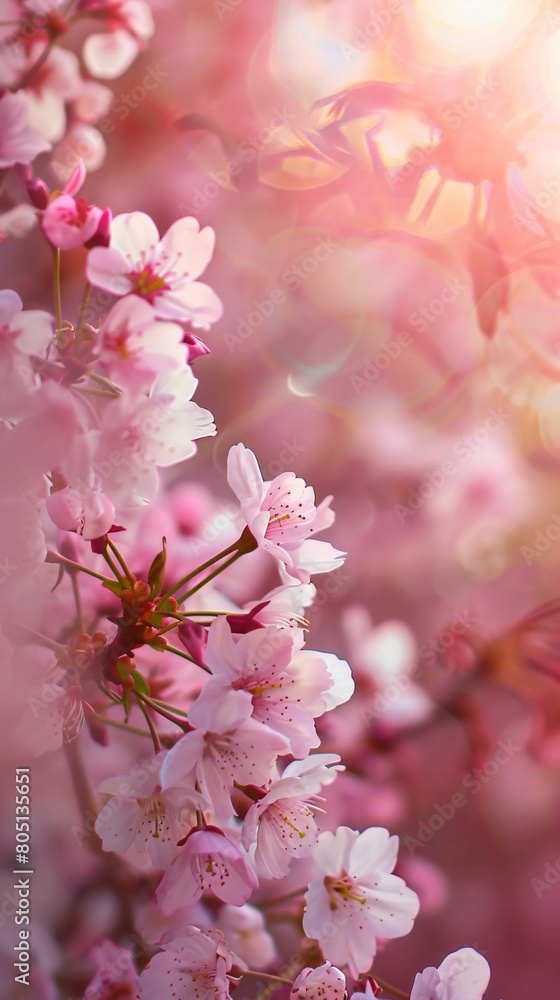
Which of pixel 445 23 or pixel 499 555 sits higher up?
pixel 445 23

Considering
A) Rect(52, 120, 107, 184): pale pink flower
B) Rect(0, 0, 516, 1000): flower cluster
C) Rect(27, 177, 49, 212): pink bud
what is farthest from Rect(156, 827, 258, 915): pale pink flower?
→ Rect(52, 120, 107, 184): pale pink flower

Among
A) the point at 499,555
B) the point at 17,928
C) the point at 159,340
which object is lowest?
the point at 17,928

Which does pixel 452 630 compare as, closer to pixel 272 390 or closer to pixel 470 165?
pixel 272 390

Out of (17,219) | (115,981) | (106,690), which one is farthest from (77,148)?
(115,981)

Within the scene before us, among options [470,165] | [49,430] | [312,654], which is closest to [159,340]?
[49,430]

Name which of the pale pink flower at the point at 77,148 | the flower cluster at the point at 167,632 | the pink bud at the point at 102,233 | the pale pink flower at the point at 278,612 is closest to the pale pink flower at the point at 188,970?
the flower cluster at the point at 167,632

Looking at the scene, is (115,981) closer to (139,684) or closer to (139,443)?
(139,684)

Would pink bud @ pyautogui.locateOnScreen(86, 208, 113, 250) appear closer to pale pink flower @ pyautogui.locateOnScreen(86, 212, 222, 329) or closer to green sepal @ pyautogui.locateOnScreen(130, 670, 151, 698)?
Answer: pale pink flower @ pyautogui.locateOnScreen(86, 212, 222, 329)

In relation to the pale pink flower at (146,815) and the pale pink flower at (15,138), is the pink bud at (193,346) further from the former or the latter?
the pale pink flower at (146,815)
